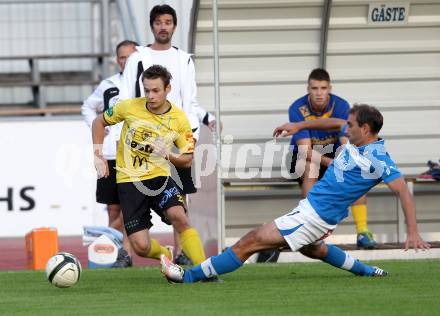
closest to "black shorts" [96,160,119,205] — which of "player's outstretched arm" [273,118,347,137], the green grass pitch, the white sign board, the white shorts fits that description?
the green grass pitch

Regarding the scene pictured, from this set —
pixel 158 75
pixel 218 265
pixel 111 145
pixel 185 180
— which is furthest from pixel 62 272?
pixel 111 145

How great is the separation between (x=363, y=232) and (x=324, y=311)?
5065 mm

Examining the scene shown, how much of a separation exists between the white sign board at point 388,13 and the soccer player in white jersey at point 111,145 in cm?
285

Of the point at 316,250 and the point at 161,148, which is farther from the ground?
the point at 161,148

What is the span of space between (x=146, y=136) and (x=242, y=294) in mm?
1975

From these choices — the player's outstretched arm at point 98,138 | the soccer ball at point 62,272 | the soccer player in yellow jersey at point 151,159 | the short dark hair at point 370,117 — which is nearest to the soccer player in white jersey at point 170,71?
the player's outstretched arm at point 98,138

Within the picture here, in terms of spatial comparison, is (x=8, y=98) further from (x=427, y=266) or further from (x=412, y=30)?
(x=427, y=266)

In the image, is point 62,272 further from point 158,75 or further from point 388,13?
point 388,13

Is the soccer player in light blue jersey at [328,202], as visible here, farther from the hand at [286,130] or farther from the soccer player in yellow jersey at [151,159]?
the hand at [286,130]

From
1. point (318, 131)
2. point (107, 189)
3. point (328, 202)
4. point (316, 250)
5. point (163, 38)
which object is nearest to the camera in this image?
point (328, 202)

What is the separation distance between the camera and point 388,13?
13609mm

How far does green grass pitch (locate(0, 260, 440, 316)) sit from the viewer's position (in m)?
7.41

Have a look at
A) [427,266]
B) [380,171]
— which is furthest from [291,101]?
[380,171]

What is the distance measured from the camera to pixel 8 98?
20297mm
